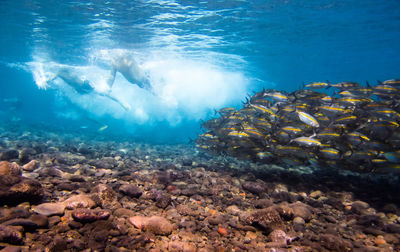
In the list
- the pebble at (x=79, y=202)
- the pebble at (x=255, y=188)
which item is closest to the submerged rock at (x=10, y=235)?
the pebble at (x=79, y=202)

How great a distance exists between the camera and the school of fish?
4.89 metres

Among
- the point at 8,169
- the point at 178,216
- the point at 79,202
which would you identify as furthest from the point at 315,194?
the point at 8,169

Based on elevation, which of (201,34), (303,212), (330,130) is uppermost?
(201,34)

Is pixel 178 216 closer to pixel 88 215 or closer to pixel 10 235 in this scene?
pixel 88 215

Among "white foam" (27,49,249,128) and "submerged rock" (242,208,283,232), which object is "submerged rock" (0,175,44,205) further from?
"white foam" (27,49,249,128)

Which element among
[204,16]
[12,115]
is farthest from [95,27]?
[12,115]

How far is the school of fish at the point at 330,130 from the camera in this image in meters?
4.89

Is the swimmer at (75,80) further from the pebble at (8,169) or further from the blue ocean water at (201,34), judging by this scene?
the pebble at (8,169)

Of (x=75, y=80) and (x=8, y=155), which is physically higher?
(x=75, y=80)

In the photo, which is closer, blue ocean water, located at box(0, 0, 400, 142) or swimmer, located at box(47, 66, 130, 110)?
blue ocean water, located at box(0, 0, 400, 142)

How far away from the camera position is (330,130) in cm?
530

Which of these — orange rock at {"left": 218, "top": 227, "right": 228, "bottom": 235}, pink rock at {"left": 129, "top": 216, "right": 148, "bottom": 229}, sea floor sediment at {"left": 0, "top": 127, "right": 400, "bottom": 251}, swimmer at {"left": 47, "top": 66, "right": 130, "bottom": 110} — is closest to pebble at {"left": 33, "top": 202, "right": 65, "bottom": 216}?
sea floor sediment at {"left": 0, "top": 127, "right": 400, "bottom": 251}

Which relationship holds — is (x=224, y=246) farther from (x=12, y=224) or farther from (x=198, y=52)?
(x=198, y=52)

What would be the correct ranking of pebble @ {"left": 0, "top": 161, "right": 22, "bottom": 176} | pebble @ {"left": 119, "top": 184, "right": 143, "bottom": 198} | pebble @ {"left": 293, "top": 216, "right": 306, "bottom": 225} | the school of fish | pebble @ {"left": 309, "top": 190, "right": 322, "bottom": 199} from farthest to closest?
pebble @ {"left": 309, "top": 190, "right": 322, "bottom": 199}, the school of fish, pebble @ {"left": 119, "top": 184, "right": 143, "bottom": 198}, pebble @ {"left": 293, "top": 216, "right": 306, "bottom": 225}, pebble @ {"left": 0, "top": 161, "right": 22, "bottom": 176}
